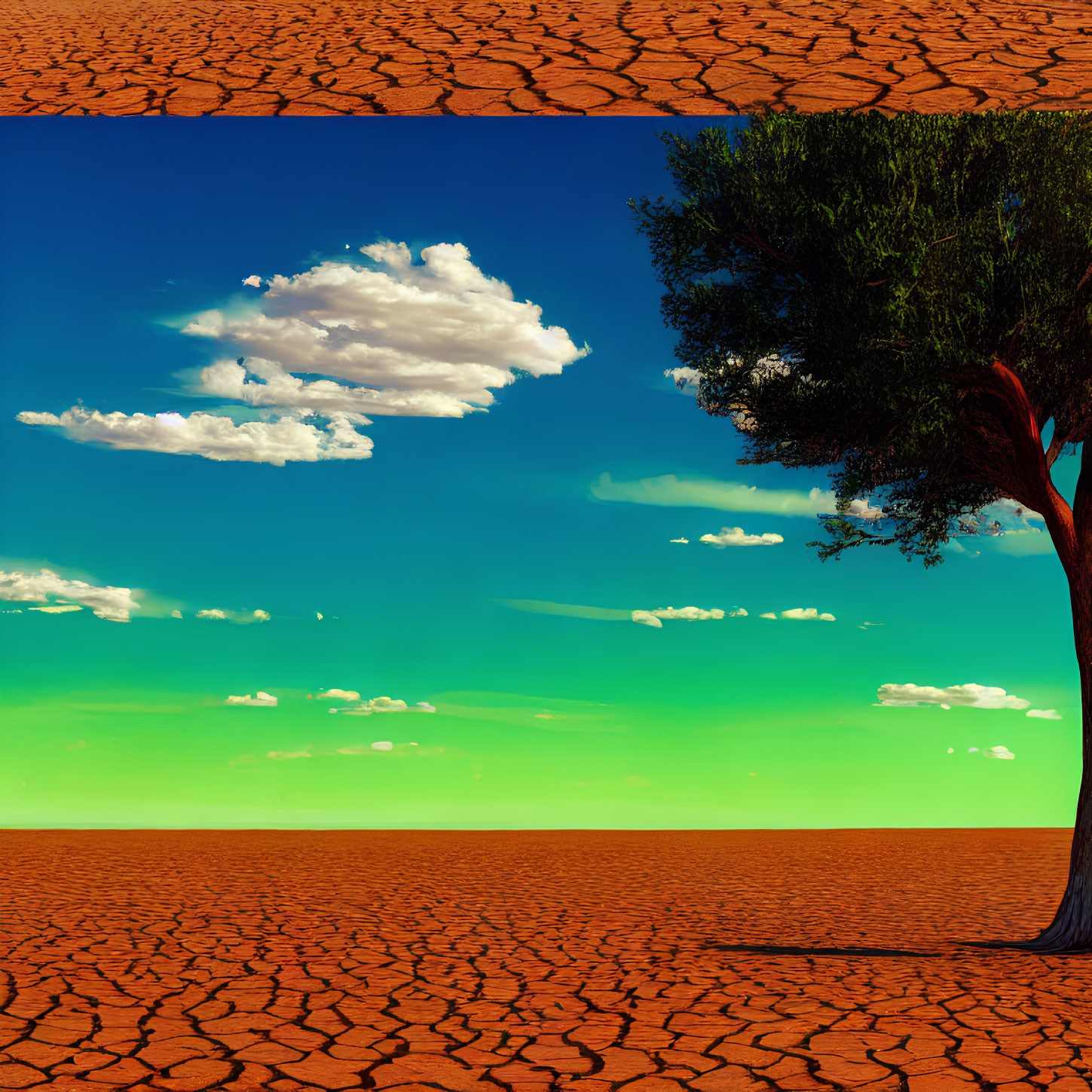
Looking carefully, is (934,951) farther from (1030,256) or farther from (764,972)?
(1030,256)

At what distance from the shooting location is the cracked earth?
20.4ft

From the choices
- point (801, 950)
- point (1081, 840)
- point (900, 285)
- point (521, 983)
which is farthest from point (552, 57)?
Answer: point (1081, 840)

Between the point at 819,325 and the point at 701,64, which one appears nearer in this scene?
the point at 701,64

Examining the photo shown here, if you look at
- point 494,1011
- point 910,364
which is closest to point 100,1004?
point 494,1011

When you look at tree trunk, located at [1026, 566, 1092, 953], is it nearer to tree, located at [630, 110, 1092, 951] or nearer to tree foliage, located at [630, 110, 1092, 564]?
tree, located at [630, 110, 1092, 951]

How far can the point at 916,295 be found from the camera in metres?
6.37

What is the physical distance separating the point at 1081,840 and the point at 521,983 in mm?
4545

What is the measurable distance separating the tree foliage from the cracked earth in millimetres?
502

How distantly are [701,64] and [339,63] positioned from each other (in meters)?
2.82

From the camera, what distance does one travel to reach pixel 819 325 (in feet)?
22.9

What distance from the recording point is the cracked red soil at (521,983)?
384 centimetres

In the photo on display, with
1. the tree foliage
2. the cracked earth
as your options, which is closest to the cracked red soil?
the tree foliage

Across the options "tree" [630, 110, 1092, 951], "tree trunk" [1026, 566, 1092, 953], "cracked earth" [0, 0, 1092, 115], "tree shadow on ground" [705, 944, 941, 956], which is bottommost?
"tree shadow on ground" [705, 944, 941, 956]

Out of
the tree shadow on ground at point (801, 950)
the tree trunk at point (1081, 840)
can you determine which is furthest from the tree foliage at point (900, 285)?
the tree shadow on ground at point (801, 950)
